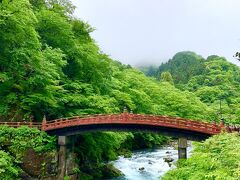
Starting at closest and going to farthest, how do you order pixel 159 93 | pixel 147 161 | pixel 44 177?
pixel 44 177 < pixel 147 161 < pixel 159 93

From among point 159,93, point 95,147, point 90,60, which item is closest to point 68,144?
point 95,147

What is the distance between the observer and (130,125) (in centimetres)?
3319

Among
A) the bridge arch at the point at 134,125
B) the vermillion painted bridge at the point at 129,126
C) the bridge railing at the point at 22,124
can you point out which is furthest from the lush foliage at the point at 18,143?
the bridge arch at the point at 134,125

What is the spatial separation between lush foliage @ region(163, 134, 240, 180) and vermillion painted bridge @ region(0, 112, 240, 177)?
711 centimetres

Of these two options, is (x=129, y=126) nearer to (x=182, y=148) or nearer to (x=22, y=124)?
(x=182, y=148)

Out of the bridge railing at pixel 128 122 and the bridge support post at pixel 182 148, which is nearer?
the bridge railing at pixel 128 122

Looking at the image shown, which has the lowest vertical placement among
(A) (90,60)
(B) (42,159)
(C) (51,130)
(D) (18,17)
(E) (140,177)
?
(E) (140,177)

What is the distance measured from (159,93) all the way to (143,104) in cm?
1737

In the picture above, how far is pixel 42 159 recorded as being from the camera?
3206 centimetres

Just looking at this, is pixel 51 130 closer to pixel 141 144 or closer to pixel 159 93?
pixel 141 144

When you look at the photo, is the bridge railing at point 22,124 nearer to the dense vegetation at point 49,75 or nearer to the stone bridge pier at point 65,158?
the dense vegetation at point 49,75

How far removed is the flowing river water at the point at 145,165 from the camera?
40812mm

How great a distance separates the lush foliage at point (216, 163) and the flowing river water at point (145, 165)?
19.2 metres

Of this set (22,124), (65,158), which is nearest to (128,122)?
(65,158)
